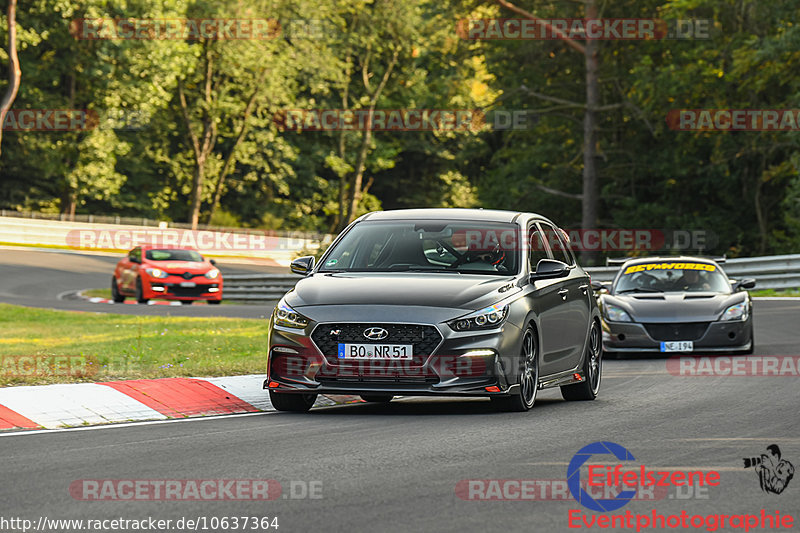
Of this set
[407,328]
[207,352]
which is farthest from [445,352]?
[207,352]

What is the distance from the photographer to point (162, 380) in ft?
39.0

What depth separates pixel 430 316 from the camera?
10234 millimetres

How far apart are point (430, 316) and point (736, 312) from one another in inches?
353

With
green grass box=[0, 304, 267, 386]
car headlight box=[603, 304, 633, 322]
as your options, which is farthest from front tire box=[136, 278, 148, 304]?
car headlight box=[603, 304, 633, 322]

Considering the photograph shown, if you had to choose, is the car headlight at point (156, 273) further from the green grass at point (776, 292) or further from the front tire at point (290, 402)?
the front tire at point (290, 402)

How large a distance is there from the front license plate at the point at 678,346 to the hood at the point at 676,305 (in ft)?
0.98

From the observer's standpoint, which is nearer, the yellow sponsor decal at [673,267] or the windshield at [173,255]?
the yellow sponsor decal at [673,267]

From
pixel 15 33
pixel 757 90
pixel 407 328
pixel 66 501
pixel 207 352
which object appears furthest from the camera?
pixel 15 33

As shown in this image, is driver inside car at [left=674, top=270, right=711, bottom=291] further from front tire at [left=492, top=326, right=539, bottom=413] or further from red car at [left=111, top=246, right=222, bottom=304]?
red car at [left=111, top=246, right=222, bottom=304]

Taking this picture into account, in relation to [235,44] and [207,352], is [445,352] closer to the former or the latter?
[207,352]

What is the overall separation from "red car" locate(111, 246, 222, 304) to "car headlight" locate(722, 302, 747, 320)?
18.3 meters

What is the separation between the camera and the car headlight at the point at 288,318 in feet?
34.6

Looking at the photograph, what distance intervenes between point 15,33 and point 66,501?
186ft

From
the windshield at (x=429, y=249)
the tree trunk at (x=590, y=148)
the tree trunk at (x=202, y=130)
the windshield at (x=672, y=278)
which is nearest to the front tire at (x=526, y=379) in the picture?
the windshield at (x=429, y=249)
